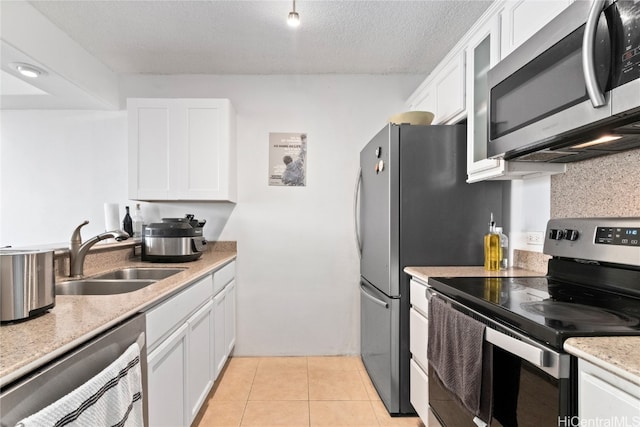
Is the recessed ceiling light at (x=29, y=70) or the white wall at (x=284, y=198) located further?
the white wall at (x=284, y=198)

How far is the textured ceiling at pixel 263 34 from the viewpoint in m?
2.10

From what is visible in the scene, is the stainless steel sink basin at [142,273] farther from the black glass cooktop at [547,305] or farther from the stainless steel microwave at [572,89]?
the stainless steel microwave at [572,89]

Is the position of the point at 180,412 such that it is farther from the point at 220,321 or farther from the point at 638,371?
the point at 638,371

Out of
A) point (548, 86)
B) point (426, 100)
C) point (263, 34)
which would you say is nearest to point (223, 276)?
point (263, 34)

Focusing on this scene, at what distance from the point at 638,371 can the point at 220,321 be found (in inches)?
89.7

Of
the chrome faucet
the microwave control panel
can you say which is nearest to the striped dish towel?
the chrome faucet

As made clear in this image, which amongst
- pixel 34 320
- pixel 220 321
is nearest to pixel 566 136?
pixel 34 320

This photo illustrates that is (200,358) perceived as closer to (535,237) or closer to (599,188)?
(535,237)

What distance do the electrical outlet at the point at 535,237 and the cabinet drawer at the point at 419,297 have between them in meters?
0.66

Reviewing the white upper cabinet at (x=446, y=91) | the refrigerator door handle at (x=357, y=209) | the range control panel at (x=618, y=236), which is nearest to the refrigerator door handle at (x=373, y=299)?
the refrigerator door handle at (x=357, y=209)

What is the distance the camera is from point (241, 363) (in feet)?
9.45

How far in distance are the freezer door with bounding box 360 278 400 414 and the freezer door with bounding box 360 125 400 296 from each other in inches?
3.7

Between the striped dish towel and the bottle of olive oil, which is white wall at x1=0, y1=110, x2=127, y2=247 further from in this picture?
the bottle of olive oil

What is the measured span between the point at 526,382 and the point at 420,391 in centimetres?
94
